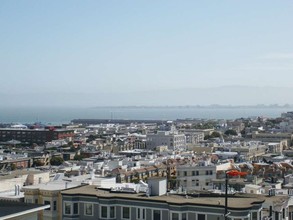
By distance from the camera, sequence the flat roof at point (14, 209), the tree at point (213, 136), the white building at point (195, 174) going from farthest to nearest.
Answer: the tree at point (213, 136) → the white building at point (195, 174) → the flat roof at point (14, 209)

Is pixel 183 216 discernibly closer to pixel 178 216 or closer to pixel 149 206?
pixel 178 216

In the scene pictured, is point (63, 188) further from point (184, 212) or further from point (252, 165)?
point (252, 165)

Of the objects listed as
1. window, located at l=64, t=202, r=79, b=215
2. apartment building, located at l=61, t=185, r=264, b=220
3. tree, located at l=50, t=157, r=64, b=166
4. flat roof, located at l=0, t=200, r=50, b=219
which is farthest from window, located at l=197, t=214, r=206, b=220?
tree, located at l=50, t=157, r=64, b=166

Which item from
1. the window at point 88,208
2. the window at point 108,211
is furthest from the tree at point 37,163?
the window at point 108,211

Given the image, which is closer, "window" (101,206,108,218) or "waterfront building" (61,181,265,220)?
"waterfront building" (61,181,265,220)

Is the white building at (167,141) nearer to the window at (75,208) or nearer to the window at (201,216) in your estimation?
the window at (75,208)

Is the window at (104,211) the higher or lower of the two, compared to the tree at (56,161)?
higher

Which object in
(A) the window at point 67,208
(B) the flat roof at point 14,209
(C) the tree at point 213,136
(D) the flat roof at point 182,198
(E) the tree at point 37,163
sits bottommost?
(E) the tree at point 37,163

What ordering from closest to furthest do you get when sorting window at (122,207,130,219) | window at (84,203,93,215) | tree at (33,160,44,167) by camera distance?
window at (122,207,130,219) → window at (84,203,93,215) → tree at (33,160,44,167)

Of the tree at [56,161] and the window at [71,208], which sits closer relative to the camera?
the window at [71,208]

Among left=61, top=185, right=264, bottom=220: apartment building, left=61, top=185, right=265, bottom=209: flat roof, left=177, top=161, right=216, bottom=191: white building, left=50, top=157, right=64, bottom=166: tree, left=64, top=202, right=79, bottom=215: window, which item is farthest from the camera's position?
left=50, top=157, right=64, bottom=166: tree

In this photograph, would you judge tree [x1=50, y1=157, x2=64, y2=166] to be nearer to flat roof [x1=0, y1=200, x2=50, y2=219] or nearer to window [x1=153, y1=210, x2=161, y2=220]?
window [x1=153, y1=210, x2=161, y2=220]
